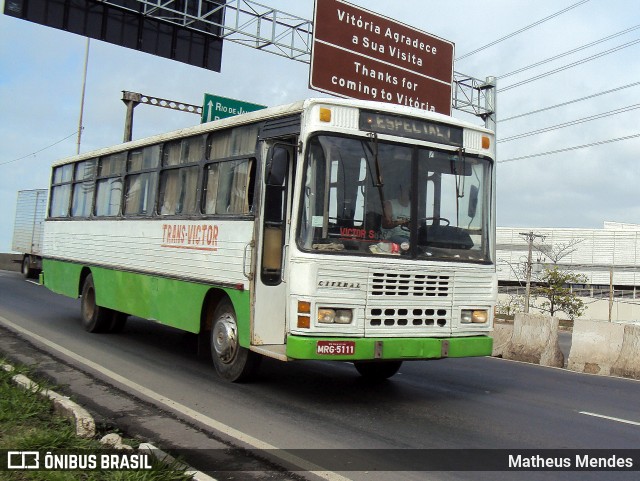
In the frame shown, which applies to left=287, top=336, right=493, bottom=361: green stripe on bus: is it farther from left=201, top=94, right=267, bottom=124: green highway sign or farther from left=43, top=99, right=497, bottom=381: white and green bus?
left=201, top=94, right=267, bottom=124: green highway sign

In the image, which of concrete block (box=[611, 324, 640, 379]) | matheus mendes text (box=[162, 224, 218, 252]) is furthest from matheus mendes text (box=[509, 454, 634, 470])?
concrete block (box=[611, 324, 640, 379])

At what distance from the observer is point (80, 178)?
14219 mm

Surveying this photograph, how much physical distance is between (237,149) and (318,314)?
2.78 m

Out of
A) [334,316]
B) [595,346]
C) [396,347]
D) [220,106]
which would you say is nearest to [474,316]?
[396,347]

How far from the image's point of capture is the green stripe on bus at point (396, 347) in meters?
7.00

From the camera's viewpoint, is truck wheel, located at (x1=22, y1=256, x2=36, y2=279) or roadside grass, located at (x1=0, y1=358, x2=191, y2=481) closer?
roadside grass, located at (x1=0, y1=358, x2=191, y2=481)

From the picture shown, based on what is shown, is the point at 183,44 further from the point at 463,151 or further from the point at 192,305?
the point at 463,151

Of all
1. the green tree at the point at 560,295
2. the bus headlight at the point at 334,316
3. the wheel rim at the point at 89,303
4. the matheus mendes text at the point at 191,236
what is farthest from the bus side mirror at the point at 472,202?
the green tree at the point at 560,295

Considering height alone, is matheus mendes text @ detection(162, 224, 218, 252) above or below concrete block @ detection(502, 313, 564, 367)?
above

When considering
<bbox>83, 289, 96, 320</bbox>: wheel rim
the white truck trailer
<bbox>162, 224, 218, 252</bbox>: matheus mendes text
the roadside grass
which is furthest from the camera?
the white truck trailer

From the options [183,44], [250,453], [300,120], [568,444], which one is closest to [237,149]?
[300,120]

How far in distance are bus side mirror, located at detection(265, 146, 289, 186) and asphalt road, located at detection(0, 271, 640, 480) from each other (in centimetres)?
252

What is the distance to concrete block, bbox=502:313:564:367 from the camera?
42.8 ft

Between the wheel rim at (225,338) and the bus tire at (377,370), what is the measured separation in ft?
5.88
